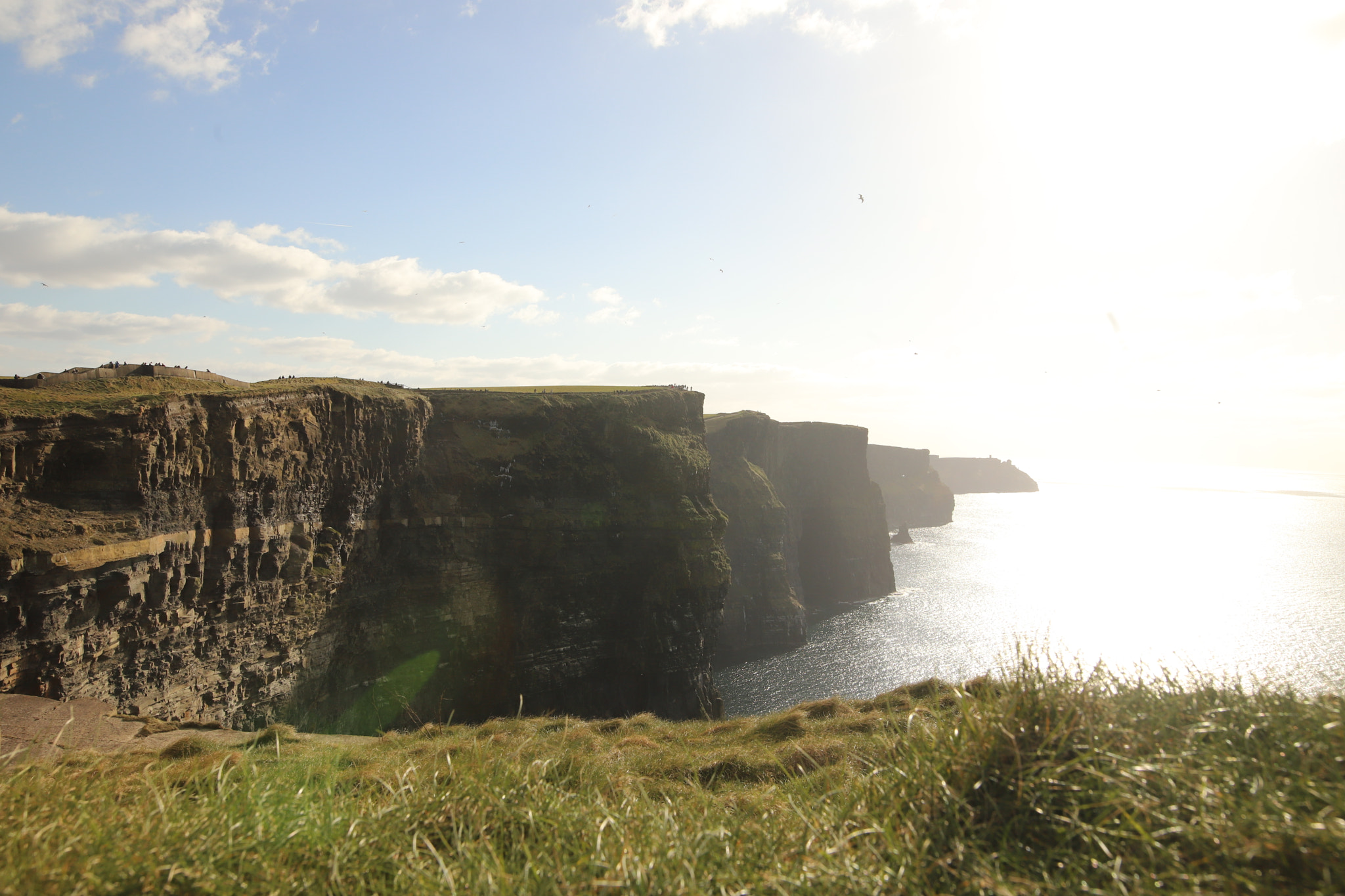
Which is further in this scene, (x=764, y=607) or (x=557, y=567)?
(x=764, y=607)

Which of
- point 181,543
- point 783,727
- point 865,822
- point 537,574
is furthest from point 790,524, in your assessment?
point 865,822

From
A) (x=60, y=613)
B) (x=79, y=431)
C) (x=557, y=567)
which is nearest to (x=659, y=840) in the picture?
(x=60, y=613)

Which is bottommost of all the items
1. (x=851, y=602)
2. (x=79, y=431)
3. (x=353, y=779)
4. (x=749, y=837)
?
(x=851, y=602)

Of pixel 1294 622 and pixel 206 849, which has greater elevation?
pixel 206 849

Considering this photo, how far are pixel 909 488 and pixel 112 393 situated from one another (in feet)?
477

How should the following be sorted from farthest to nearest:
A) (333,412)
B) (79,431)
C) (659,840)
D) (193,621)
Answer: (333,412)
(193,621)
(79,431)
(659,840)

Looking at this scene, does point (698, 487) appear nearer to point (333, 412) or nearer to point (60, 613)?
point (333, 412)

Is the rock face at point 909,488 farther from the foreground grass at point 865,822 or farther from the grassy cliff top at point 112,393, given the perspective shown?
the foreground grass at point 865,822

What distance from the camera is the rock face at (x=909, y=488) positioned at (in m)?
143

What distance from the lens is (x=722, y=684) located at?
4975cm

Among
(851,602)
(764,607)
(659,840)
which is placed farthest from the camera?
(851,602)

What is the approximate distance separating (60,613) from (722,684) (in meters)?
39.8

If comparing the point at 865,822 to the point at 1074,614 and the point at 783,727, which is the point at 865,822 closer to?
the point at 783,727

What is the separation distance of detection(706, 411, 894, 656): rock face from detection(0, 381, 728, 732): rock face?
17.8 m
